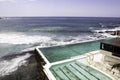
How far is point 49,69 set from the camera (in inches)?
504

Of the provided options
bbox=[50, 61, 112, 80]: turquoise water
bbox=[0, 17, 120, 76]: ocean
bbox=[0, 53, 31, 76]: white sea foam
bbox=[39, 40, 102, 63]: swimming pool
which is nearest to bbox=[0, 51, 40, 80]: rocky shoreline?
bbox=[0, 53, 31, 76]: white sea foam

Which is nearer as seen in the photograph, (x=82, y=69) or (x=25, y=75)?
(x=82, y=69)

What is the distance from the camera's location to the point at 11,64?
16953mm

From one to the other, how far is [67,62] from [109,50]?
477 centimetres

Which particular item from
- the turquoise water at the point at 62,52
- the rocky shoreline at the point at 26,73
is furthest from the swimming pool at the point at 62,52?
the rocky shoreline at the point at 26,73

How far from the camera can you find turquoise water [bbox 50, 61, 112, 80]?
10.8 meters

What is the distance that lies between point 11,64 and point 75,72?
31.6 ft

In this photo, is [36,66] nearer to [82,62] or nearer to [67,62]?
[67,62]

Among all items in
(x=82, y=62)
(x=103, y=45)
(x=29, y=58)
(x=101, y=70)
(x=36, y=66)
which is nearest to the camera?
(x=101, y=70)

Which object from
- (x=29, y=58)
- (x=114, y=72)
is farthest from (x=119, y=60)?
(x=29, y=58)

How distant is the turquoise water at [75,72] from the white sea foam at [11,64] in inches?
230

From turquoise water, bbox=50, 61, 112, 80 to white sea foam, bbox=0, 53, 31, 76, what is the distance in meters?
5.83

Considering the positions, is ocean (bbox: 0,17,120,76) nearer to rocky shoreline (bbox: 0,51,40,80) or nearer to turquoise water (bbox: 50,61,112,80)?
rocky shoreline (bbox: 0,51,40,80)

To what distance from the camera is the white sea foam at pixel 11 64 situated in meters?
15.2
